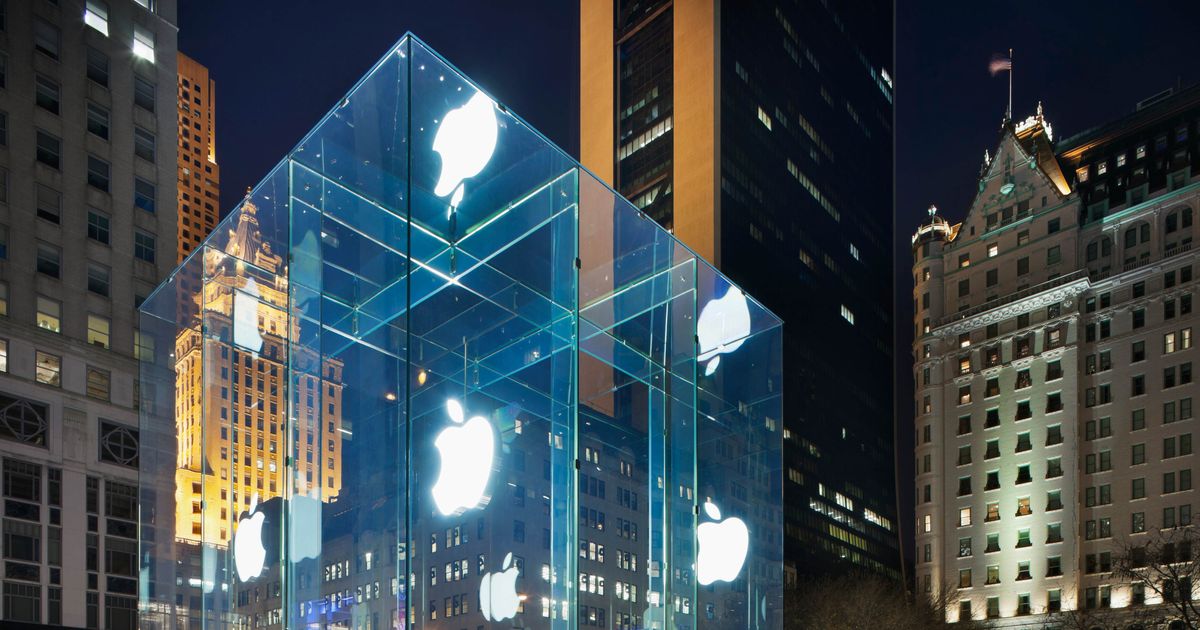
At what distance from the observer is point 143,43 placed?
41.8 metres

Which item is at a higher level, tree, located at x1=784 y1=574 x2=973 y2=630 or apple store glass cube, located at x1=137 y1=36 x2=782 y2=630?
apple store glass cube, located at x1=137 y1=36 x2=782 y2=630

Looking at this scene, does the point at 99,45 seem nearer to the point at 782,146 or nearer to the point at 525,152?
the point at 525,152

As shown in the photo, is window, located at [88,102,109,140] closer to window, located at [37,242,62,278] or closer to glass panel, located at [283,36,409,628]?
window, located at [37,242,62,278]

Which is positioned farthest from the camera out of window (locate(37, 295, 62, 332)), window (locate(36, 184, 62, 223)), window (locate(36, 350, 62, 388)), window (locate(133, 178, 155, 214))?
window (locate(133, 178, 155, 214))

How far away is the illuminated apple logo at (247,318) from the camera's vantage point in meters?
9.59

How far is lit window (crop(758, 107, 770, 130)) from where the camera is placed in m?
109

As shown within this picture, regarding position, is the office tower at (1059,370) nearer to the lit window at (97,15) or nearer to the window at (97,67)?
the window at (97,67)

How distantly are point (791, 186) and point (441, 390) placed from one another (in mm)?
107717

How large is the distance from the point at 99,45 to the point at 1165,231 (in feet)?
204

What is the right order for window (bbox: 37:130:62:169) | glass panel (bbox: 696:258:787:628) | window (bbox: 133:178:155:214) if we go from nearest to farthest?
glass panel (bbox: 696:258:787:628) → window (bbox: 37:130:62:169) → window (bbox: 133:178:155:214)

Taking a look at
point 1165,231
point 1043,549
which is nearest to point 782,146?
point 1165,231

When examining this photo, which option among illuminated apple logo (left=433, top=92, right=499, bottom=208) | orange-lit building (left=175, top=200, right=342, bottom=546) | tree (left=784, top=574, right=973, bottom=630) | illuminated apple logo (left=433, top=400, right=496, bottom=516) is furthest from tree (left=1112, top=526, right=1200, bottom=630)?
illuminated apple logo (left=433, top=92, right=499, bottom=208)

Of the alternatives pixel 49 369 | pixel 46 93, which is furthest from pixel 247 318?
pixel 46 93

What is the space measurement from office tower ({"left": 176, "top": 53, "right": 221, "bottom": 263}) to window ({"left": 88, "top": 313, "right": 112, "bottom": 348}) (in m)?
72.0
